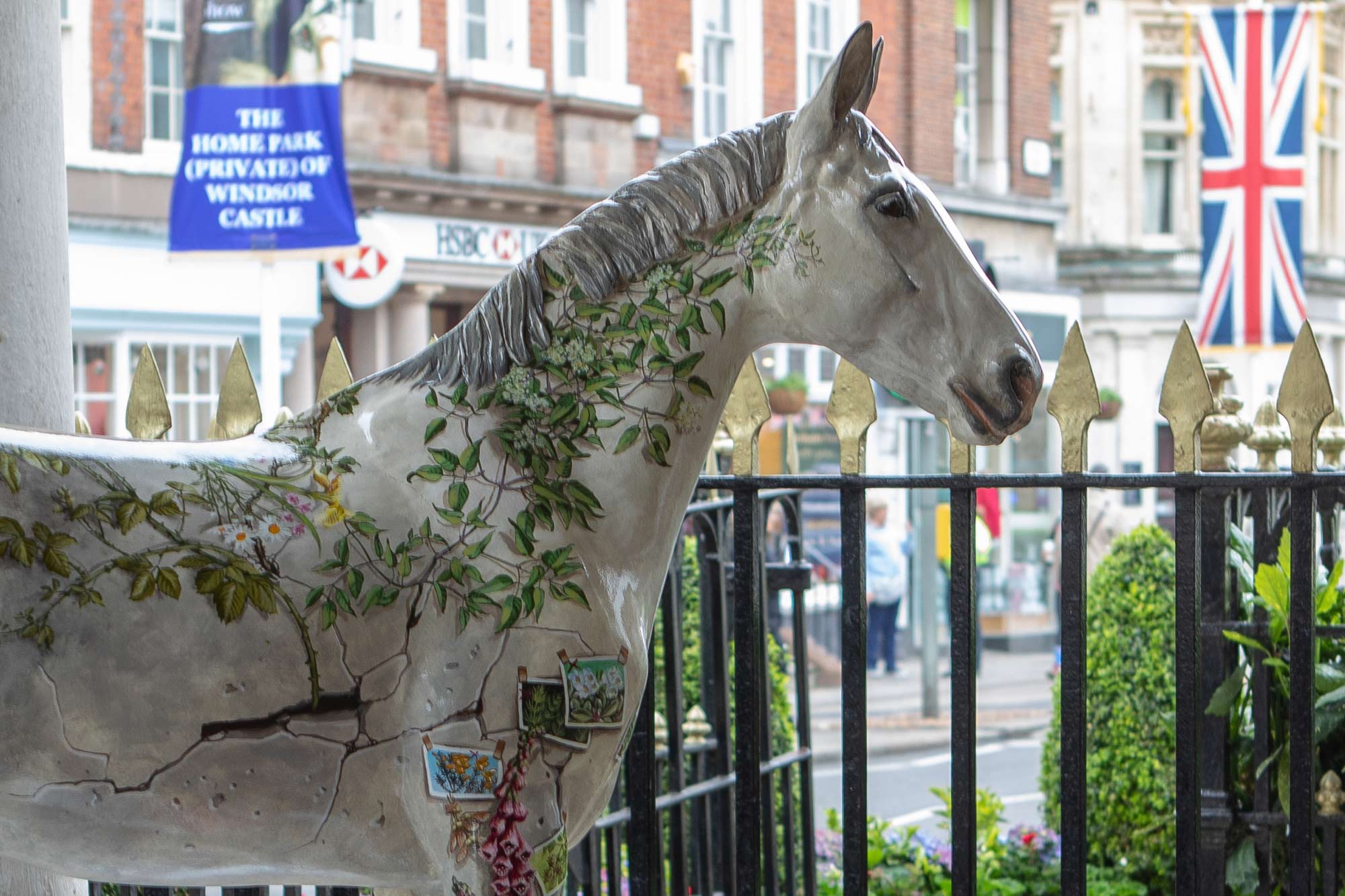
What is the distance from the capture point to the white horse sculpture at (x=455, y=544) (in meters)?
1.66

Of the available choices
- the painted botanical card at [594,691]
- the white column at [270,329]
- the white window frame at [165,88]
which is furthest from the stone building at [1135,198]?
the painted botanical card at [594,691]

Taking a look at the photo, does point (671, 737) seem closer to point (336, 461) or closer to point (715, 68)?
point (336, 461)

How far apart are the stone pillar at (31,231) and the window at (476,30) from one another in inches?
478

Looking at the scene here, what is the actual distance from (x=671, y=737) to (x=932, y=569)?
8140mm

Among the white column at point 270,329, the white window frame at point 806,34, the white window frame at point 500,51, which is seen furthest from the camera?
the white window frame at point 806,34

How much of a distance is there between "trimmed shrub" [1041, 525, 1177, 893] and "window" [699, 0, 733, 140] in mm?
Result: 11799

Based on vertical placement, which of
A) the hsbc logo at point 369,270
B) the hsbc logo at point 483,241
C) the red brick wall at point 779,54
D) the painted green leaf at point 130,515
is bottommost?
the painted green leaf at point 130,515

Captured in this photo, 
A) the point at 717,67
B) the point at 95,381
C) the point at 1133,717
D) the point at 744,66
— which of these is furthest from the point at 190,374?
the point at 1133,717

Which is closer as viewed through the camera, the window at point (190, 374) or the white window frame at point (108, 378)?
the white window frame at point (108, 378)

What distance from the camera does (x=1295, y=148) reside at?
37.2 feet

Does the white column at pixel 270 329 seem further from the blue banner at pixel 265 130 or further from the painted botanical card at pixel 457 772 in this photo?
the painted botanical card at pixel 457 772

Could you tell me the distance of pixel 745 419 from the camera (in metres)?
2.72

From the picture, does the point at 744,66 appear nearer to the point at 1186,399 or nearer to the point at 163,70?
the point at 163,70

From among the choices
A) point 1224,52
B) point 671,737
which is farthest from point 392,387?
point 1224,52
